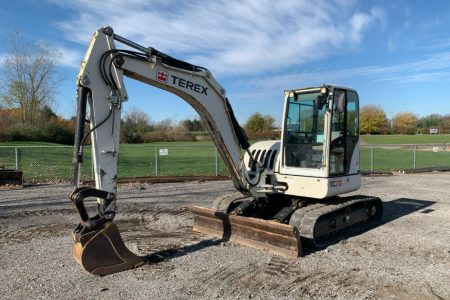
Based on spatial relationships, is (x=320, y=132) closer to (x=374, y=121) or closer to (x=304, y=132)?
(x=304, y=132)

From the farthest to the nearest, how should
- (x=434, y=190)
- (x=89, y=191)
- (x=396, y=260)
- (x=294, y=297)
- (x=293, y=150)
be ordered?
(x=434, y=190)
(x=293, y=150)
(x=396, y=260)
(x=89, y=191)
(x=294, y=297)

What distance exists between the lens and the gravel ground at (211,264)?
503 cm

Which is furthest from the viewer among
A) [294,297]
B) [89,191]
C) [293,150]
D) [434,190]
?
[434,190]

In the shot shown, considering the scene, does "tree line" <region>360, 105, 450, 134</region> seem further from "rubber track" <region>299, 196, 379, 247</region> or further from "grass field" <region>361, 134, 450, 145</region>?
"rubber track" <region>299, 196, 379, 247</region>

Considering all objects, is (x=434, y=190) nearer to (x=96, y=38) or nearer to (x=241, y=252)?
(x=241, y=252)

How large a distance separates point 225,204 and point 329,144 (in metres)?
2.35

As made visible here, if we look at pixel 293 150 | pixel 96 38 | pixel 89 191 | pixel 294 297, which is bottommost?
pixel 294 297

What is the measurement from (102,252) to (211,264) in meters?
1.60

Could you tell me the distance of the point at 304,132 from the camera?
7.71 meters

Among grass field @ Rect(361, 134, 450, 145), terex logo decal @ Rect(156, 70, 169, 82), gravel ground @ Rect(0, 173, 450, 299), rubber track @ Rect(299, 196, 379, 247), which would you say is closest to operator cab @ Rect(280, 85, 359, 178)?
rubber track @ Rect(299, 196, 379, 247)

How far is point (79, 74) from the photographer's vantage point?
536 cm

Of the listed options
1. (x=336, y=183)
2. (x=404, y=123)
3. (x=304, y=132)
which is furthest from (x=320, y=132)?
(x=404, y=123)

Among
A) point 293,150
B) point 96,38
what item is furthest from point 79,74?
point 293,150

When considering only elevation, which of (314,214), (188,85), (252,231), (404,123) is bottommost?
(252,231)
